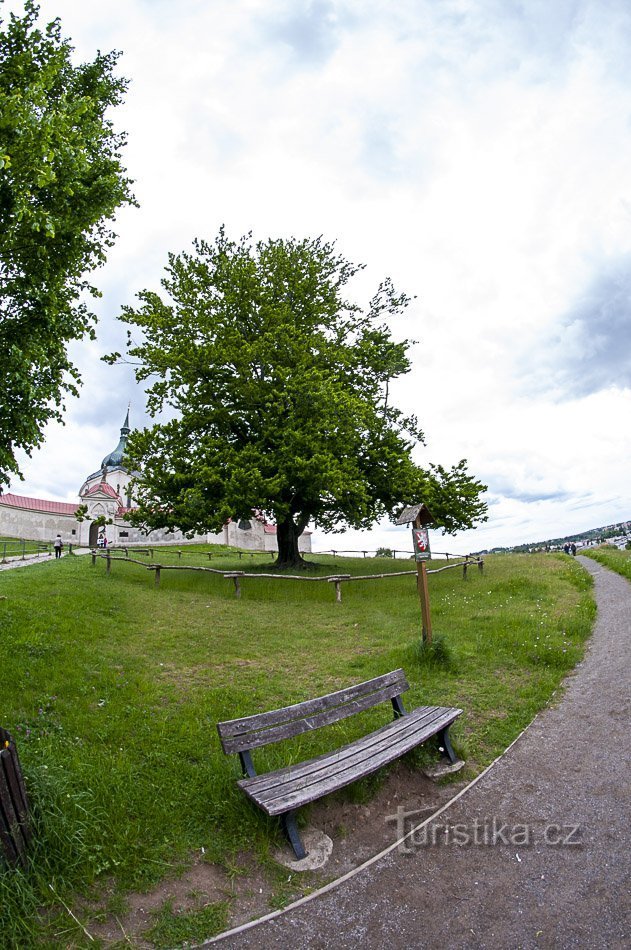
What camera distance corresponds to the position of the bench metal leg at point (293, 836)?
134 inches

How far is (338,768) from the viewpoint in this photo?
12.5 ft

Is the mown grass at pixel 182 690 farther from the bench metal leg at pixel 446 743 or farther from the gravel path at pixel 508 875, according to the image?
the gravel path at pixel 508 875

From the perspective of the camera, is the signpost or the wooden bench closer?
the wooden bench

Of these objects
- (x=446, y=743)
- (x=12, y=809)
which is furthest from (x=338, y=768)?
(x=12, y=809)

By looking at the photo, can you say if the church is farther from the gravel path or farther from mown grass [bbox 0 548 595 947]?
the gravel path

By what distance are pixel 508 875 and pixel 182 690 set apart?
451cm

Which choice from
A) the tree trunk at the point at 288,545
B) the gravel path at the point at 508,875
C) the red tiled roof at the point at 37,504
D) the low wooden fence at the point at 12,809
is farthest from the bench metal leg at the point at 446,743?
the red tiled roof at the point at 37,504

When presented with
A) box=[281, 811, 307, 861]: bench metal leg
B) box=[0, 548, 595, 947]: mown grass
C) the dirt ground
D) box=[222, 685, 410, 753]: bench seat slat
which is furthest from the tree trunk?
box=[281, 811, 307, 861]: bench metal leg

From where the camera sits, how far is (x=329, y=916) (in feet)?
9.50

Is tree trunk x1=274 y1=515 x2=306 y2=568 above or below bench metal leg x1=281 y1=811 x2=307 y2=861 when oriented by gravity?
above

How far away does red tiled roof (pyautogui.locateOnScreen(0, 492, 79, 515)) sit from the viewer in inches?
1793

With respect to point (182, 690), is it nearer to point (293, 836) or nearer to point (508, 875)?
point (293, 836)

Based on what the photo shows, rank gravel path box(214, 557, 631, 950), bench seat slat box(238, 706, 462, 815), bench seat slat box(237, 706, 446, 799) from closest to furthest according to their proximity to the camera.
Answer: gravel path box(214, 557, 631, 950) → bench seat slat box(238, 706, 462, 815) → bench seat slat box(237, 706, 446, 799)

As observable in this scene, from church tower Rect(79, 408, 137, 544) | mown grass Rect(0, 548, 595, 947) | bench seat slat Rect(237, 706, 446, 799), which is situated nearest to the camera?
mown grass Rect(0, 548, 595, 947)
